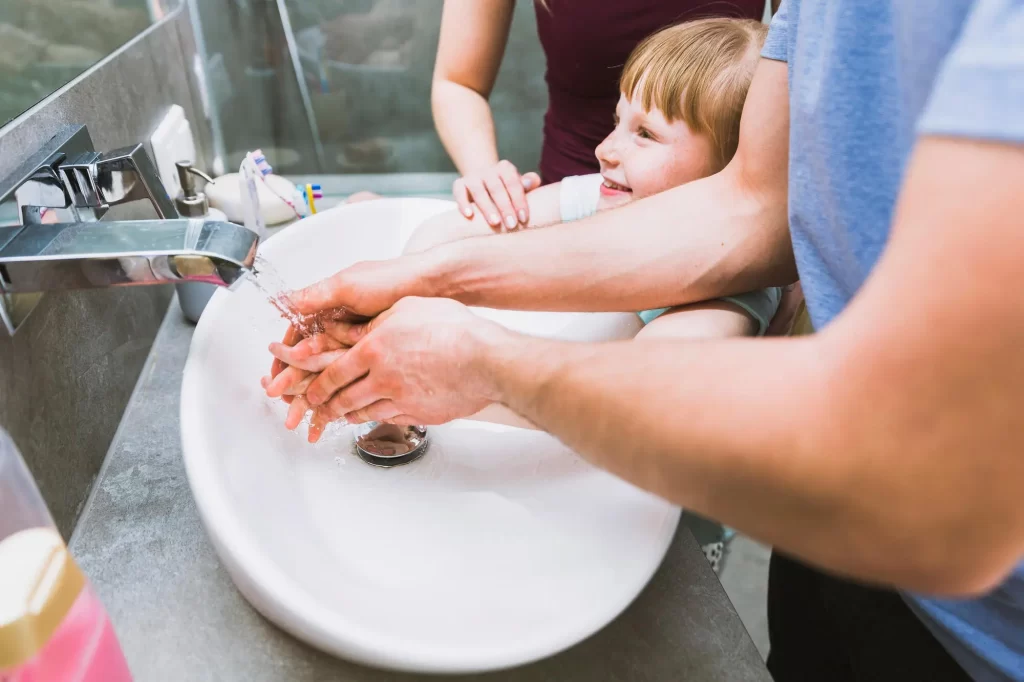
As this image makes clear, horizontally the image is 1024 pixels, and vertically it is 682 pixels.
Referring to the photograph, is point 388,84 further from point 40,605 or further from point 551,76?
point 40,605

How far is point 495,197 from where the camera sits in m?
0.96

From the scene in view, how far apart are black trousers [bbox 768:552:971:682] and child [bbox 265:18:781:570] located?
1.76ft

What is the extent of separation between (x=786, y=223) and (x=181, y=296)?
734 millimetres

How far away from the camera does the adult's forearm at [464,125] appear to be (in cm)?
109

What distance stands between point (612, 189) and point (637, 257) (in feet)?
1.12

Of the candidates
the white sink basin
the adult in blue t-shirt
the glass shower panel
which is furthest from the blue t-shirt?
the glass shower panel

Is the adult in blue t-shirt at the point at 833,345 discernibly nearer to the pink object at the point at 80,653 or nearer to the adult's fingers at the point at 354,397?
the adult's fingers at the point at 354,397

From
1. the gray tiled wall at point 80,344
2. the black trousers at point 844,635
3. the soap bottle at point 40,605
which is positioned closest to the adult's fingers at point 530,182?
the gray tiled wall at point 80,344

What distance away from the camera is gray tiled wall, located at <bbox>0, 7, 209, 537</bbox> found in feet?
1.75

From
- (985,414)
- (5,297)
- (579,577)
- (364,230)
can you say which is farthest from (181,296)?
(985,414)

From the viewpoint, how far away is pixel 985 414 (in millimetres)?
255

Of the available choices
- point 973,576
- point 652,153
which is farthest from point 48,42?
point 973,576

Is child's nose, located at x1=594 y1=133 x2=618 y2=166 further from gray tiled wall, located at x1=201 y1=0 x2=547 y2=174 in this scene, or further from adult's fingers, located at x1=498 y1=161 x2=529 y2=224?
gray tiled wall, located at x1=201 y1=0 x2=547 y2=174

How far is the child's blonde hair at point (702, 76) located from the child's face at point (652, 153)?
0.01 m
